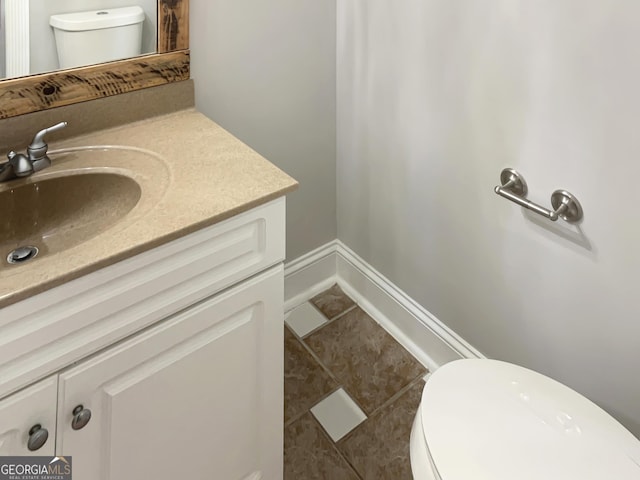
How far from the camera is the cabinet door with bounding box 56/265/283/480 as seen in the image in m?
0.94

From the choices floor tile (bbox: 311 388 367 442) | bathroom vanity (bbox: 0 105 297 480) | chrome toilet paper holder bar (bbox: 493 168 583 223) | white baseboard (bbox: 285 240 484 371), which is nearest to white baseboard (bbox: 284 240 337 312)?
white baseboard (bbox: 285 240 484 371)

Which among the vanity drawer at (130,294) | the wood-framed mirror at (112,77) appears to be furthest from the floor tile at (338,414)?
the wood-framed mirror at (112,77)

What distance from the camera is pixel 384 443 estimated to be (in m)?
1.53

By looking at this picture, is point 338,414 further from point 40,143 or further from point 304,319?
point 40,143

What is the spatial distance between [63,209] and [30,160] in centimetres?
11

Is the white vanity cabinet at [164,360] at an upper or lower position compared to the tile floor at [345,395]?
upper

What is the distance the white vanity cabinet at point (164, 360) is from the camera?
0.85 meters

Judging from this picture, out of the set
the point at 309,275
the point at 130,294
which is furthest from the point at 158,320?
the point at 309,275

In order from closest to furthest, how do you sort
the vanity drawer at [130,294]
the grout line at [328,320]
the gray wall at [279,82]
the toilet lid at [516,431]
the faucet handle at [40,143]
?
the vanity drawer at [130,294] → the toilet lid at [516,431] → the faucet handle at [40,143] → the gray wall at [279,82] → the grout line at [328,320]

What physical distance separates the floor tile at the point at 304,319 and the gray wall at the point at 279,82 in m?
0.21

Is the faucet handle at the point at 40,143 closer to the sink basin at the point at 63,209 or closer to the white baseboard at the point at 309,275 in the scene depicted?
the sink basin at the point at 63,209

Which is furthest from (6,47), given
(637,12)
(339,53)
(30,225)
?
(637,12)

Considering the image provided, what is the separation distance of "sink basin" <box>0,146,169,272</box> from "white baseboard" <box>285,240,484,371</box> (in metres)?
0.88

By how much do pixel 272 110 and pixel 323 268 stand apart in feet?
2.09
